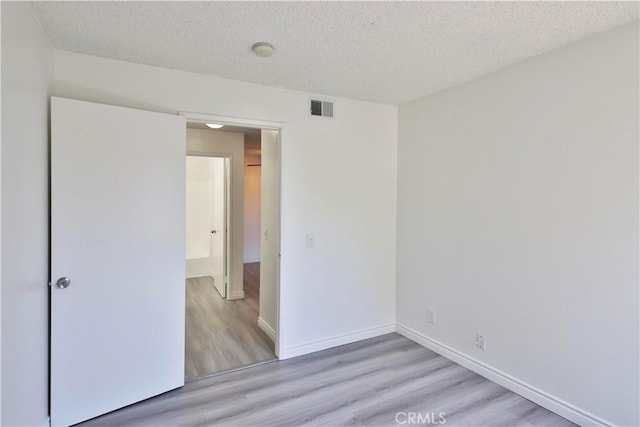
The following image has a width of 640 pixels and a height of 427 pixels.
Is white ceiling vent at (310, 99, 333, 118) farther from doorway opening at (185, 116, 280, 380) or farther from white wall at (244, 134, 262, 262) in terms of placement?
white wall at (244, 134, 262, 262)

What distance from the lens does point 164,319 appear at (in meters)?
2.54

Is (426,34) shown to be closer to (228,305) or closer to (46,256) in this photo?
(46,256)

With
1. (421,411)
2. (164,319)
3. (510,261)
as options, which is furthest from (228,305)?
(510,261)

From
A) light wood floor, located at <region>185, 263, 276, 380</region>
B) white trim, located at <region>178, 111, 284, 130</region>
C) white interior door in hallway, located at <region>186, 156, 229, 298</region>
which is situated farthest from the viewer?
white interior door in hallway, located at <region>186, 156, 229, 298</region>

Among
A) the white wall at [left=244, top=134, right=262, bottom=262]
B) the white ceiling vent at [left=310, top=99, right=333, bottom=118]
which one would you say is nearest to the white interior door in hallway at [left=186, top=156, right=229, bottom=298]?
the white wall at [left=244, top=134, right=262, bottom=262]

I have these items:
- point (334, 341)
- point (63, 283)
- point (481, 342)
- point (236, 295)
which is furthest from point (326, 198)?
point (236, 295)

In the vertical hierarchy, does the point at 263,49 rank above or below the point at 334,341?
above

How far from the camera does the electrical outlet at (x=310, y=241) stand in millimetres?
3267

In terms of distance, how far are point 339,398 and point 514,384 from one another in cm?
132

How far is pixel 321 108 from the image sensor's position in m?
3.30

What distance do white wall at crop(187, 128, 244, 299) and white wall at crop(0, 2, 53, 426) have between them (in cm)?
253

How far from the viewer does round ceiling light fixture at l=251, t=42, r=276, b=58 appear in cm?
225

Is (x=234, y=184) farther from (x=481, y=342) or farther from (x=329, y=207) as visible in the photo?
(x=481, y=342)

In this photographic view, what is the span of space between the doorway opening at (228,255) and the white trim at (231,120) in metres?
0.04
